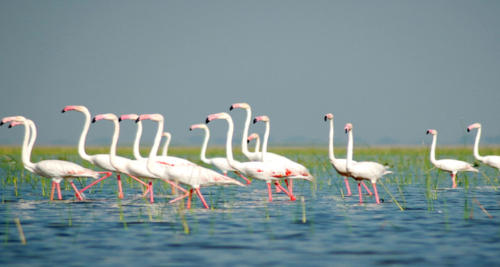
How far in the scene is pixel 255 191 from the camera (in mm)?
21219

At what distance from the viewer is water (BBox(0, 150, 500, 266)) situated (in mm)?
9602

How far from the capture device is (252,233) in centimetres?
1178

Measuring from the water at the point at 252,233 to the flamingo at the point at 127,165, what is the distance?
676 mm

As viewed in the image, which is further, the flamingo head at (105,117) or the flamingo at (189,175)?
the flamingo head at (105,117)

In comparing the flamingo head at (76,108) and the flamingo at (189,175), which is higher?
the flamingo head at (76,108)

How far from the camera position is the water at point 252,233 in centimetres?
960

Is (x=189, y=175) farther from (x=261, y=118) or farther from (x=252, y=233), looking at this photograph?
(x=261, y=118)

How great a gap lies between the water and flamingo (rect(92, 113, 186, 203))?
2.22 feet

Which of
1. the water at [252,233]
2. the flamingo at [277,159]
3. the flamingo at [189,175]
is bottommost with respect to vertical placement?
the water at [252,233]

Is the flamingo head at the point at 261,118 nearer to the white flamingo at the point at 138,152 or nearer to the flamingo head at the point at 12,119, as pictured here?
the white flamingo at the point at 138,152

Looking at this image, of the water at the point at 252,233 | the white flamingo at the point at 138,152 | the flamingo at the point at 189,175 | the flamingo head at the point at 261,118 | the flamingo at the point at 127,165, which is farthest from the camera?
the flamingo head at the point at 261,118

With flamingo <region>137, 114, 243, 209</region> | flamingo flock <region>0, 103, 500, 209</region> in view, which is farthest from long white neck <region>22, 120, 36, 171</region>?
flamingo <region>137, 114, 243, 209</region>

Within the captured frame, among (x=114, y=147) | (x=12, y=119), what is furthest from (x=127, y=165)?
(x=12, y=119)

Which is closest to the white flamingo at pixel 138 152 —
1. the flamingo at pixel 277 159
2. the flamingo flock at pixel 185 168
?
the flamingo flock at pixel 185 168
